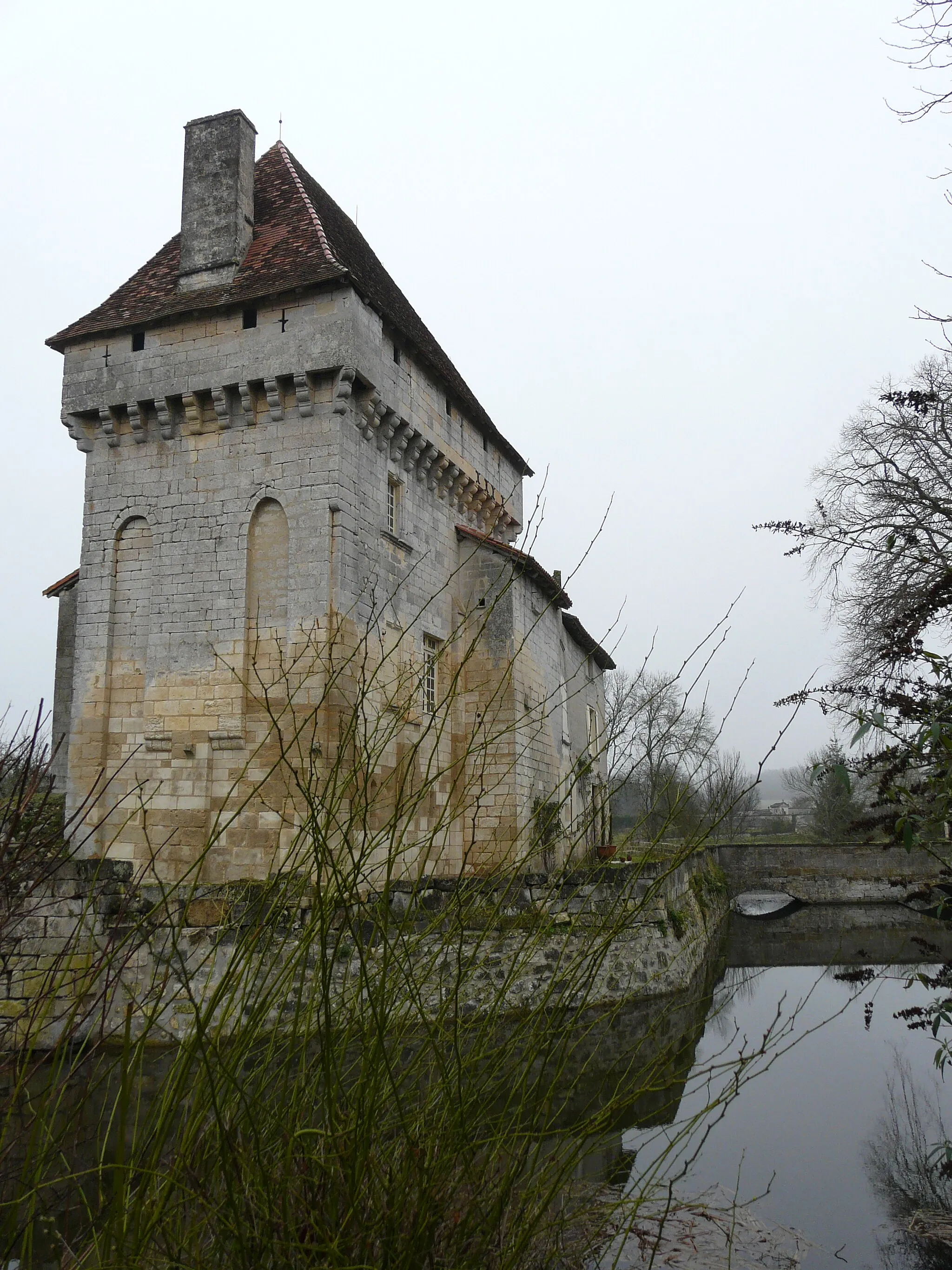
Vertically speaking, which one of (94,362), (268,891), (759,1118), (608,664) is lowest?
(759,1118)

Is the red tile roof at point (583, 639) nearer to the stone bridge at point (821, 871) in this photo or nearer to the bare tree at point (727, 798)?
the bare tree at point (727, 798)

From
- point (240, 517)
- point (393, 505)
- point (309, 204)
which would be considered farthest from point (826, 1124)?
point (309, 204)

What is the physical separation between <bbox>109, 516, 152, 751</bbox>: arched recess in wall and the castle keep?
3 centimetres

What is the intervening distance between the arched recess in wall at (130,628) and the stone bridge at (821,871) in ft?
54.7

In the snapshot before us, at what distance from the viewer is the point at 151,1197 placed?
2.20 m

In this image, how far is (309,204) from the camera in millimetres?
12656

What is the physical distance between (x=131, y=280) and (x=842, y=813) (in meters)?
24.2

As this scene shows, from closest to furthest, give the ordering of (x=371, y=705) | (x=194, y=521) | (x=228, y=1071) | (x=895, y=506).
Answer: (x=228, y=1071)
(x=371, y=705)
(x=194, y=521)
(x=895, y=506)

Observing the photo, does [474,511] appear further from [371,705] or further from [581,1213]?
[581,1213]

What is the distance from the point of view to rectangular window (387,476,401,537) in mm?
12180

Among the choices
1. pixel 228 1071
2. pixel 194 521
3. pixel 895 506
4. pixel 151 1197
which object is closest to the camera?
pixel 228 1071

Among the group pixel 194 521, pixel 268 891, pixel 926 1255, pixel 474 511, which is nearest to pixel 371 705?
pixel 194 521

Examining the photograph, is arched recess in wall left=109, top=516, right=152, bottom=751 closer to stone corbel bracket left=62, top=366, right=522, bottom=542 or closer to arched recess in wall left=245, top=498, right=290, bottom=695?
stone corbel bracket left=62, top=366, right=522, bottom=542

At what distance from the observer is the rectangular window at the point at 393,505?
12180mm
